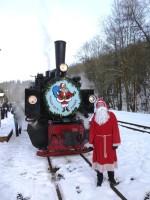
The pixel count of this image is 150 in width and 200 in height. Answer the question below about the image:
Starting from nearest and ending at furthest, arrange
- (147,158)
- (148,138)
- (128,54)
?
(147,158)
(148,138)
(128,54)

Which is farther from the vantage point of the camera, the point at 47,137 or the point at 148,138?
the point at 148,138

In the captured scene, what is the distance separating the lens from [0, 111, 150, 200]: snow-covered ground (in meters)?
6.72

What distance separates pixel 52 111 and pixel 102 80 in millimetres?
44126

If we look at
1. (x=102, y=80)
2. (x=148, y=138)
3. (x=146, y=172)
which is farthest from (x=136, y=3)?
(x=146, y=172)

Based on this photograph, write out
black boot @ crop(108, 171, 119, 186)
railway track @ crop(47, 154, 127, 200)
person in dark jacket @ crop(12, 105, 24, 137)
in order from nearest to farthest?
1. railway track @ crop(47, 154, 127, 200)
2. black boot @ crop(108, 171, 119, 186)
3. person in dark jacket @ crop(12, 105, 24, 137)

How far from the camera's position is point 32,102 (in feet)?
35.5

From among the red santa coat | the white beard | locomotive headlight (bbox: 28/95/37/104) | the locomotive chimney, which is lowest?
the red santa coat

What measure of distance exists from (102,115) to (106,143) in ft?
1.79

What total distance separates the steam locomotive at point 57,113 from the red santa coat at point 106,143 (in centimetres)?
333

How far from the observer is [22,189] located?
7.21 m

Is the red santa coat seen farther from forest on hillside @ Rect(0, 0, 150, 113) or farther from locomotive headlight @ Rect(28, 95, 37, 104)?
forest on hillside @ Rect(0, 0, 150, 113)

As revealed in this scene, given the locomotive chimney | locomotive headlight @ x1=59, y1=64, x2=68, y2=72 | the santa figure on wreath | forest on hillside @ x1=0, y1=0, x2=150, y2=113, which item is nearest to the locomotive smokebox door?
the santa figure on wreath

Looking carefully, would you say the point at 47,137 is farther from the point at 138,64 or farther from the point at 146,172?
the point at 138,64

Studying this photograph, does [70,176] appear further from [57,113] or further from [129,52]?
[129,52]
